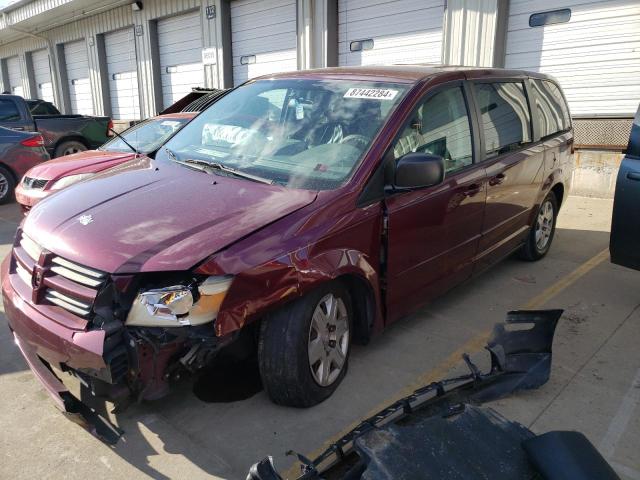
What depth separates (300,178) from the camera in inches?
117

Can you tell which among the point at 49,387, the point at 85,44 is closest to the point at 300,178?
the point at 49,387

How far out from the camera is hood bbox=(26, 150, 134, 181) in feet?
19.7

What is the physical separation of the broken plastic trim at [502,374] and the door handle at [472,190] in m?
0.93

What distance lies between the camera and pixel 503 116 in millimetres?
4184

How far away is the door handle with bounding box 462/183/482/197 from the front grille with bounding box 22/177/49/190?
486 centimetres

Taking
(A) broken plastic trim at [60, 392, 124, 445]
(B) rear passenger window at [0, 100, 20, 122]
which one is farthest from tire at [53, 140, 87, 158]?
(A) broken plastic trim at [60, 392, 124, 445]

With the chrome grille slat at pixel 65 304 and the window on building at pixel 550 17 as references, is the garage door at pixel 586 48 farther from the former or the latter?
the chrome grille slat at pixel 65 304

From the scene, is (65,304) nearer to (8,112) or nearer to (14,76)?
(8,112)

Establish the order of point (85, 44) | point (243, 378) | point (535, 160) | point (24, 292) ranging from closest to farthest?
point (24, 292)
point (243, 378)
point (535, 160)
point (85, 44)

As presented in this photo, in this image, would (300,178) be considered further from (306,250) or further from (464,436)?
(464,436)

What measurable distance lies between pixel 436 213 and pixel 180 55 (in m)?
13.8

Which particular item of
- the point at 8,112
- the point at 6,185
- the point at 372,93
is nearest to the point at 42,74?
the point at 8,112

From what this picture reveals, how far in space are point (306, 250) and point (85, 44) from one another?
2016cm

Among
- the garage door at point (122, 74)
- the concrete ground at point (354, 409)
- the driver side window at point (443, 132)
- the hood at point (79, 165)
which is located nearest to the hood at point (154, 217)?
the driver side window at point (443, 132)
